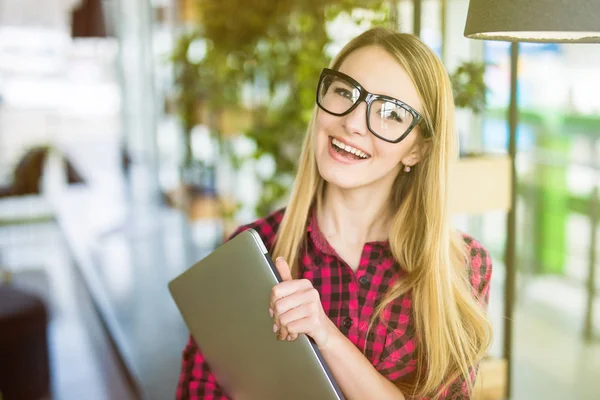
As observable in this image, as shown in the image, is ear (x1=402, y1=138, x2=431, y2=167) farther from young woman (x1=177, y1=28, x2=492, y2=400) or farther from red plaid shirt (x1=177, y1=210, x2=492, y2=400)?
red plaid shirt (x1=177, y1=210, x2=492, y2=400)

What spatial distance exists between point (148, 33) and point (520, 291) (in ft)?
22.3

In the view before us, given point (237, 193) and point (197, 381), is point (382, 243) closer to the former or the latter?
point (197, 381)

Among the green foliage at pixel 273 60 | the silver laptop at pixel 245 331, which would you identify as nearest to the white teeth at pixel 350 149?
the silver laptop at pixel 245 331

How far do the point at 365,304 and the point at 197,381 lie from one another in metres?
0.37

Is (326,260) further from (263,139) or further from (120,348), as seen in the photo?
(120,348)

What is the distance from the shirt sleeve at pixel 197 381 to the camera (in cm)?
127

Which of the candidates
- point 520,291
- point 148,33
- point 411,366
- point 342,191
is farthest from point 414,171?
point 148,33

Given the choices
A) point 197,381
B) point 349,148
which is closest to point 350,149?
point 349,148

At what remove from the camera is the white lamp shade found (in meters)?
0.82

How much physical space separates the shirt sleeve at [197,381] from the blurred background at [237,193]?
22.0 inches

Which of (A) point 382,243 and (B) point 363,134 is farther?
(A) point 382,243

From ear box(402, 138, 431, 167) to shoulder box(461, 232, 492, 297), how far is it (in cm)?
20

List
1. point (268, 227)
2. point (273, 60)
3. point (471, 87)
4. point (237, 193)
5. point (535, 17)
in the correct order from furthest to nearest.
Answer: point (237, 193) → point (273, 60) → point (471, 87) → point (268, 227) → point (535, 17)

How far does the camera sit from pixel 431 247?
3.99ft
